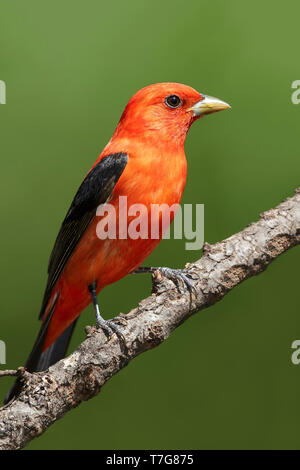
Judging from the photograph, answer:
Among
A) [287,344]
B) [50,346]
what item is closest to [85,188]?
[50,346]

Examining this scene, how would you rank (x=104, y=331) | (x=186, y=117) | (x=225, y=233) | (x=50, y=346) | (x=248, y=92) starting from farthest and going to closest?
1. (x=248, y=92)
2. (x=225, y=233)
3. (x=50, y=346)
4. (x=186, y=117)
5. (x=104, y=331)

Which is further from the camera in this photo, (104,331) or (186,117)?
(186,117)

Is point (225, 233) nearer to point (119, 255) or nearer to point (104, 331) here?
point (119, 255)

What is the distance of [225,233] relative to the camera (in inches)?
151

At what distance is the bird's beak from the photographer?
318 cm

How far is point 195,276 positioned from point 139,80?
1478 mm

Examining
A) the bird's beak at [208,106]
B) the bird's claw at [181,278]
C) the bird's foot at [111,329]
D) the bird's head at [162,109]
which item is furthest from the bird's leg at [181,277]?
the bird's beak at [208,106]

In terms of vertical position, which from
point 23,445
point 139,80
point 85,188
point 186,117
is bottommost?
point 23,445

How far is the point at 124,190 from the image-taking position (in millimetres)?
3070

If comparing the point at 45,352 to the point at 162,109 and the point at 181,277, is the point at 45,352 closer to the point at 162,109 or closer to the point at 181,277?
the point at 181,277

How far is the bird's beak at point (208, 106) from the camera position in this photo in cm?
318

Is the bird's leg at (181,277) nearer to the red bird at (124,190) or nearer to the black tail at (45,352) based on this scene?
Result: the red bird at (124,190)

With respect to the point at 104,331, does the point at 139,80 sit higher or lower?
higher

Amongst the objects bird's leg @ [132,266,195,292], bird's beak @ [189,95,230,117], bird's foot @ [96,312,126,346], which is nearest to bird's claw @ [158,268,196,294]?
bird's leg @ [132,266,195,292]
